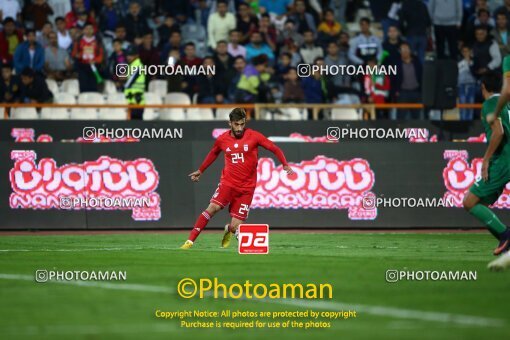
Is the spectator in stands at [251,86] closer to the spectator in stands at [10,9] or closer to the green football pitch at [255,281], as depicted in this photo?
the spectator in stands at [10,9]

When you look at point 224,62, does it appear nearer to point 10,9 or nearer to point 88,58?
point 88,58

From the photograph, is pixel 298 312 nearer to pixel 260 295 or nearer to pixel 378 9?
pixel 260 295

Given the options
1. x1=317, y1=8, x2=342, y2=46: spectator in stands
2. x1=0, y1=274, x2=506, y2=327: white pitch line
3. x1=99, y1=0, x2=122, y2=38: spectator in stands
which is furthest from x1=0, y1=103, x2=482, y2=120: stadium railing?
x1=0, y1=274, x2=506, y2=327: white pitch line

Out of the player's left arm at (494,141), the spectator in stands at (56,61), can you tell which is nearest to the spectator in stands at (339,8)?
the spectator in stands at (56,61)

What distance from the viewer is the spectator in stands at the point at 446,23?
29.3 meters

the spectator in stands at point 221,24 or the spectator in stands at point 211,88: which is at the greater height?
the spectator in stands at point 221,24

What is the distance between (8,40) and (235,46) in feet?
18.3

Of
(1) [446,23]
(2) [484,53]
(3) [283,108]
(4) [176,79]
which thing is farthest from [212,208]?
(1) [446,23]

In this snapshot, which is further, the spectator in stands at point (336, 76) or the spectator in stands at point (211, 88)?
the spectator in stands at point (336, 76)

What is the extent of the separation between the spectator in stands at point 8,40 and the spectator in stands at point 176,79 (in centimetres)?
386

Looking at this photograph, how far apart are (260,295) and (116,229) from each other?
13.0m

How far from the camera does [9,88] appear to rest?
27875mm

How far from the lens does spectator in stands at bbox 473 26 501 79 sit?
28.6m

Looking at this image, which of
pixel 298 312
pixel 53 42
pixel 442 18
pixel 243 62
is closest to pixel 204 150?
pixel 243 62
